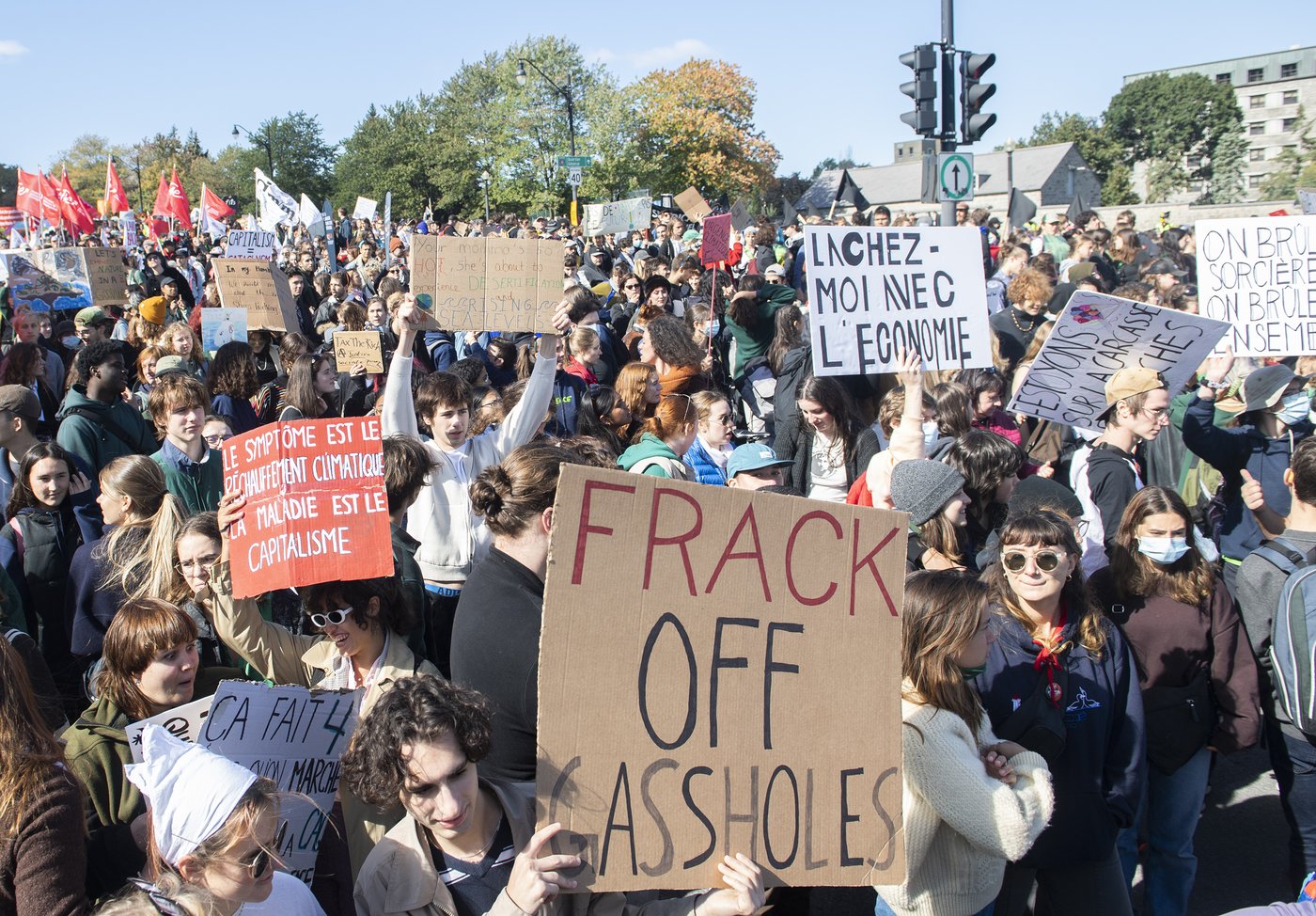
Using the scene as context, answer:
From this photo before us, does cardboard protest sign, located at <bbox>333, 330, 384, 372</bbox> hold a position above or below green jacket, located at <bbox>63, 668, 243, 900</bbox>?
above

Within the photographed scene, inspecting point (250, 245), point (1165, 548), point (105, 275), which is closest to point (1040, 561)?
point (1165, 548)

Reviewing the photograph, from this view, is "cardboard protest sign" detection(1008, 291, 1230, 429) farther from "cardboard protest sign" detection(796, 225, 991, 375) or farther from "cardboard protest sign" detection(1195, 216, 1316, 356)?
"cardboard protest sign" detection(1195, 216, 1316, 356)

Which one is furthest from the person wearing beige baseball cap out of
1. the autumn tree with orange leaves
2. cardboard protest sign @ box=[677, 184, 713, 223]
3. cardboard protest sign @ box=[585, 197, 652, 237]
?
the autumn tree with orange leaves

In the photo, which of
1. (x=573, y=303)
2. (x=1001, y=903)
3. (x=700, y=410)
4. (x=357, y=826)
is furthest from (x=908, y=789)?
(x=573, y=303)

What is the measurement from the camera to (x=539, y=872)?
2.13m

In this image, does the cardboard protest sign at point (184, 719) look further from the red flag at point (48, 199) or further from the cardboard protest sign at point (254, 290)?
the red flag at point (48, 199)

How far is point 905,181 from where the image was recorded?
81875 mm

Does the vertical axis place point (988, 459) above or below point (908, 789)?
above

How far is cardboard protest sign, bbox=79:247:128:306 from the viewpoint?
→ 38.2ft

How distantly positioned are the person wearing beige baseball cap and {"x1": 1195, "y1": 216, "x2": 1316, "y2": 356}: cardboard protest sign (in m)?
1.91

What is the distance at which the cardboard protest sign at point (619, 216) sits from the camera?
2116 centimetres

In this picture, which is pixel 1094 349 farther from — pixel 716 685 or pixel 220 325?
pixel 220 325

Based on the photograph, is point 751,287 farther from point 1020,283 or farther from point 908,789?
point 908,789

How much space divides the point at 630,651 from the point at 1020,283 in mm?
7698
